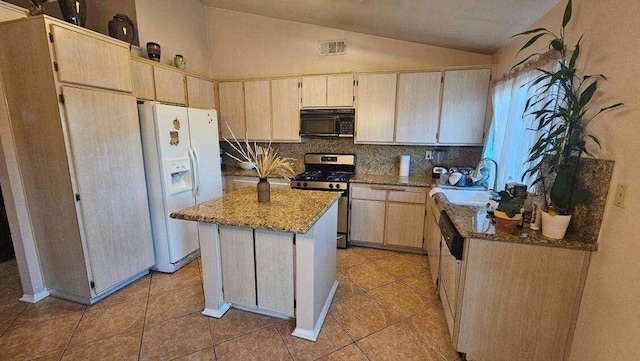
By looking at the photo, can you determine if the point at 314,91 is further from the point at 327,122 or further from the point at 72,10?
the point at 72,10

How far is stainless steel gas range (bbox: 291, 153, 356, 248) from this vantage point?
3.31 meters

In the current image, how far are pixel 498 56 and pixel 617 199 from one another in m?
2.20

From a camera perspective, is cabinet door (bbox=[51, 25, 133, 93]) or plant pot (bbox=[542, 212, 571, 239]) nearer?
plant pot (bbox=[542, 212, 571, 239])

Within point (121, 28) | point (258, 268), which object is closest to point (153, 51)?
point (121, 28)

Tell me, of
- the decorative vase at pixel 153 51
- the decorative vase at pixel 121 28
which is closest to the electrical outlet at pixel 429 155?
the decorative vase at pixel 153 51

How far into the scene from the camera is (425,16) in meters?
2.42

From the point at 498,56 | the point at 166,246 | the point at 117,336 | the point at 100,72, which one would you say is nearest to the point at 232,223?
the point at 117,336

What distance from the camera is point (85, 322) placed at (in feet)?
6.95

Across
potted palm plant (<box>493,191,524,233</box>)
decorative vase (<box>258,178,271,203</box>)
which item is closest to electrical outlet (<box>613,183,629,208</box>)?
potted palm plant (<box>493,191,524,233</box>)

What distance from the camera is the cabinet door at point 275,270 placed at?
75.1 inches

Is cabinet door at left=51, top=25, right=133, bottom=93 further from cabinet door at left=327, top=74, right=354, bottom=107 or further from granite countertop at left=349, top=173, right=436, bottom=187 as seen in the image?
granite countertop at left=349, top=173, right=436, bottom=187

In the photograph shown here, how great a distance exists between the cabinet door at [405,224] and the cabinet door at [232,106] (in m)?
2.43

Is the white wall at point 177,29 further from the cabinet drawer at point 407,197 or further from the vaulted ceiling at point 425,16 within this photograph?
the cabinet drawer at point 407,197

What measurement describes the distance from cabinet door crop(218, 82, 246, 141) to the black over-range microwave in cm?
96
